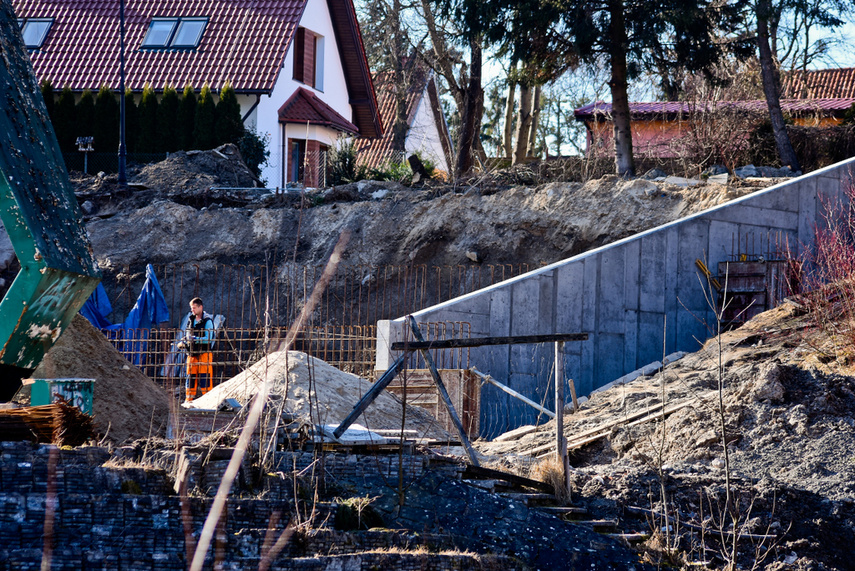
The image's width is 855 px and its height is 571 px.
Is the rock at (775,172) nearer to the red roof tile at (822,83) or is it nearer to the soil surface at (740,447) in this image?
the soil surface at (740,447)

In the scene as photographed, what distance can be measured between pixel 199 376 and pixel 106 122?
1474 cm

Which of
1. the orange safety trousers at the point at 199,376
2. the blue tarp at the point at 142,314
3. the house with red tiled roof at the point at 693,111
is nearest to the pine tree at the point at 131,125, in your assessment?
the blue tarp at the point at 142,314

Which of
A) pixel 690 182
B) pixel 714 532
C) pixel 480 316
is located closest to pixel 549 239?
pixel 690 182

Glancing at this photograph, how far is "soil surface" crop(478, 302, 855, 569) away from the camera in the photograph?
22.8 ft

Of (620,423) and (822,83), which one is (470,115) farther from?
(822,83)

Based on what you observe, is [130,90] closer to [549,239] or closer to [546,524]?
[549,239]

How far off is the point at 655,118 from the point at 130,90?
16.9m

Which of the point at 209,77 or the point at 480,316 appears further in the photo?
the point at 209,77

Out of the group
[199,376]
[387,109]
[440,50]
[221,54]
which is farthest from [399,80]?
[199,376]

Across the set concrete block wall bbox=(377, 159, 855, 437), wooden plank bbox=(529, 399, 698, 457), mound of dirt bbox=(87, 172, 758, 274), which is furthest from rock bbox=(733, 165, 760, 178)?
wooden plank bbox=(529, 399, 698, 457)

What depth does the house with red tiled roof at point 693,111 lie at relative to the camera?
24.2 m

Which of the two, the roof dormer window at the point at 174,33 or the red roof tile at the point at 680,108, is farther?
the red roof tile at the point at 680,108

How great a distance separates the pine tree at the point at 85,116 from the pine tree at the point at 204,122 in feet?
9.45

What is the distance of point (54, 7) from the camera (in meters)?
28.0
